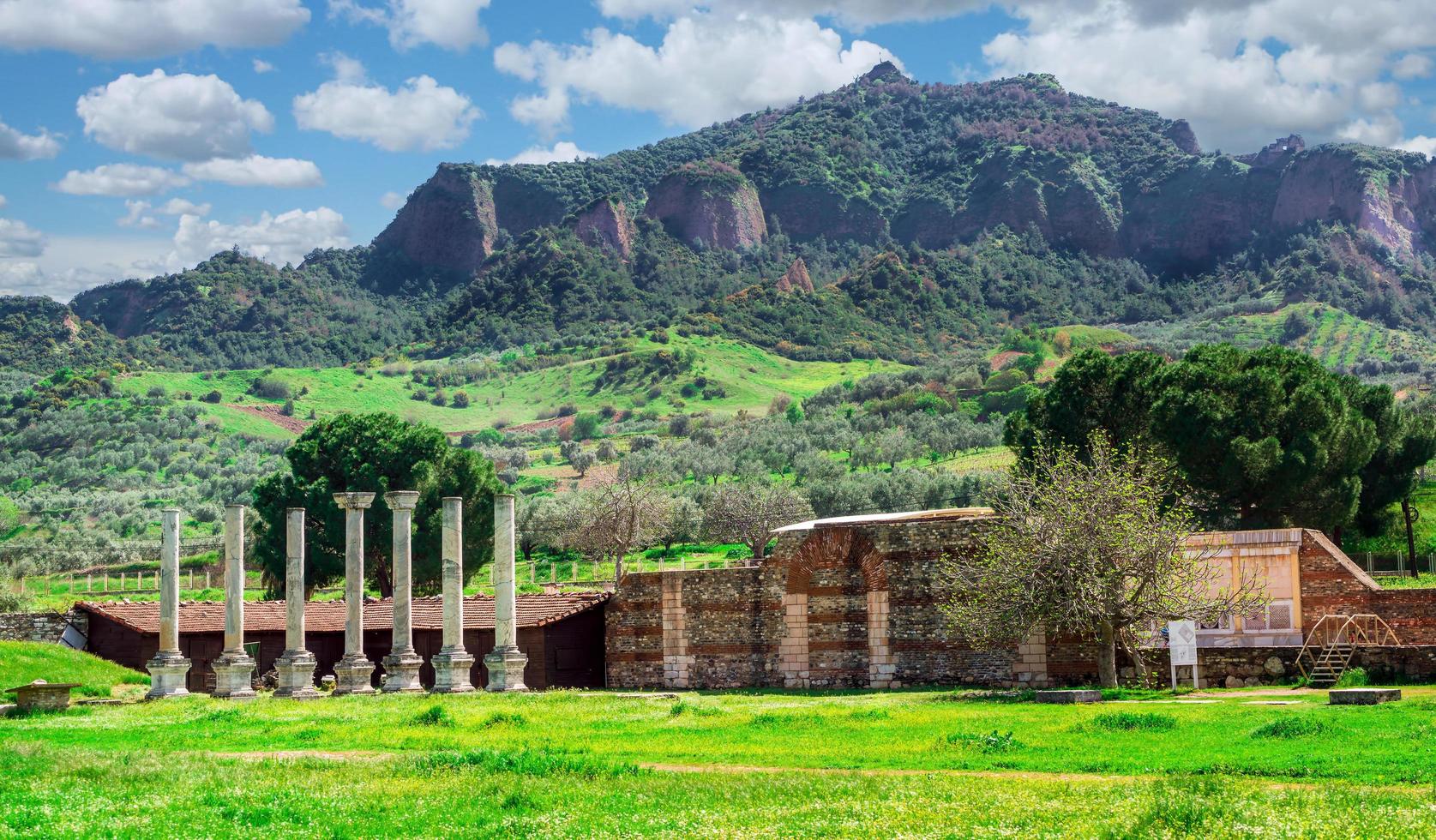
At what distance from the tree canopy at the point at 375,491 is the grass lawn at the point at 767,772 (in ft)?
101

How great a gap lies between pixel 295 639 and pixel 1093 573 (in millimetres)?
21066

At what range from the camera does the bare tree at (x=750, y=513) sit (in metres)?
83.1

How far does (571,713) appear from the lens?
30.7 m

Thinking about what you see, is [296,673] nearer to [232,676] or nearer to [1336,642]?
[232,676]

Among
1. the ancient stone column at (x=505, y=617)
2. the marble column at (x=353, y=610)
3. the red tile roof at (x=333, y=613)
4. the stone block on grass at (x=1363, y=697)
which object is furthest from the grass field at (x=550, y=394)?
the stone block on grass at (x=1363, y=697)

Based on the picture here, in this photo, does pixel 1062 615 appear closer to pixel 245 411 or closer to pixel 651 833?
pixel 651 833

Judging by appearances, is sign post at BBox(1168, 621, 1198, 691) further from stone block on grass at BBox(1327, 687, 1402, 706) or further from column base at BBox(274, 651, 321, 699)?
column base at BBox(274, 651, 321, 699)

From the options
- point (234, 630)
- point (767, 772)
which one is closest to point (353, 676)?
point (234, 630)

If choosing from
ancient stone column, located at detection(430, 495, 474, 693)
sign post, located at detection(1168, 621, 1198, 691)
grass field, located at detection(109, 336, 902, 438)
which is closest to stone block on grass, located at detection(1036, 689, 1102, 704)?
sign post, located at detection(1168, 621, 1198, 691)

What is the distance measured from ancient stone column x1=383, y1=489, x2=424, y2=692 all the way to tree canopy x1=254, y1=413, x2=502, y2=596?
18926mm

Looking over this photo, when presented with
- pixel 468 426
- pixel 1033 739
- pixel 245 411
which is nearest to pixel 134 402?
pixel 245 411

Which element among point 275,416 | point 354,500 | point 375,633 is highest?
point 275,416

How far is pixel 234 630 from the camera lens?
40906mm

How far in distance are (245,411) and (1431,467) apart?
13574 centimetres
